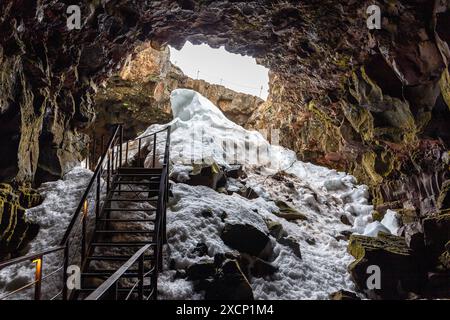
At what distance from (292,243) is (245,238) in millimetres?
1695

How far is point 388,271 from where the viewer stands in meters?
7.78

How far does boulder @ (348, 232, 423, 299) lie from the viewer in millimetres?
7613

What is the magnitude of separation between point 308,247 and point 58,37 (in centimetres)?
838

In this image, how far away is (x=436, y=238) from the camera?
7953 millimetres

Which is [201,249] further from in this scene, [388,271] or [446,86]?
[446,86]

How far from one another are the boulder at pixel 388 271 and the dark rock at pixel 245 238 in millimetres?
2248

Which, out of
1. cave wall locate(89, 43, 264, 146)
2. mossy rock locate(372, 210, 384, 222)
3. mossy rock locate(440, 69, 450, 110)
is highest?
cave wall locate(89, 43, 264, 146)

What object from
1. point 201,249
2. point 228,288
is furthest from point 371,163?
point 228,288

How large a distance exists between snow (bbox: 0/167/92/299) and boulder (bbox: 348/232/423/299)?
6418mm

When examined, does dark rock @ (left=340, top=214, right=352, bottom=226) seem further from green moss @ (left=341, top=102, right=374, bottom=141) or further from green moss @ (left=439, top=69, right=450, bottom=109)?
green moss @ (left=439, top=69, right=450, bottom=109)

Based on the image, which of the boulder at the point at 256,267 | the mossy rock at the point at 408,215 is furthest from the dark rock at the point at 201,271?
the mossy rock at the point at 408,215

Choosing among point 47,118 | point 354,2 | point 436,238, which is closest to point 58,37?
point 47,118

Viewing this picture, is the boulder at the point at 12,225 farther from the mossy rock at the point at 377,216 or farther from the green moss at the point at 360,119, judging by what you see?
the mossy rock at the point at 377,216

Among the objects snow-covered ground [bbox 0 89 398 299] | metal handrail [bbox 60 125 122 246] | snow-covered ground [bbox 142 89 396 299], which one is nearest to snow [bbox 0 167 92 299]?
snow-covered ground [bbox 0 89 398 299]
